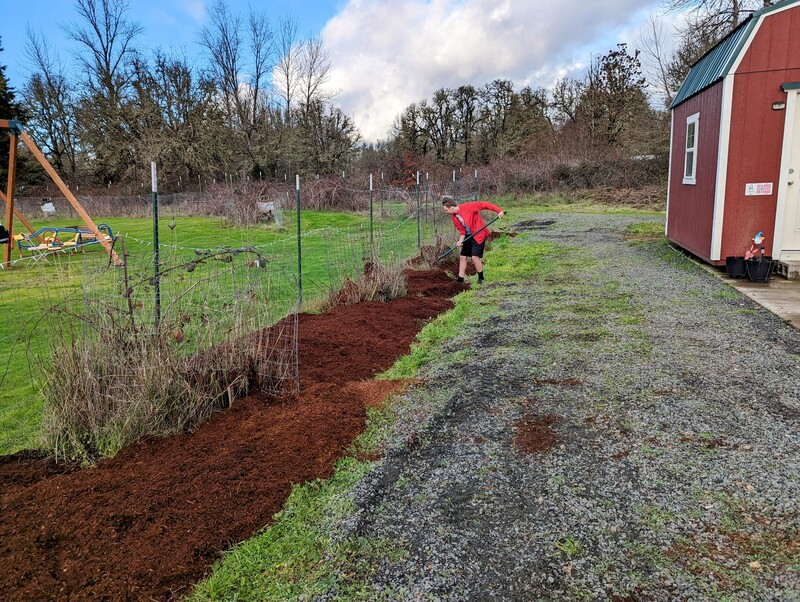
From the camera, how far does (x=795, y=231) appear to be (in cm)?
823

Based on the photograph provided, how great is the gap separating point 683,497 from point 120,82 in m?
36.1

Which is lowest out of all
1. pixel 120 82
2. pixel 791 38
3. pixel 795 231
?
pixel 795 231

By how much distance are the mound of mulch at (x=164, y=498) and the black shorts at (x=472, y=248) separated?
4.66 metres

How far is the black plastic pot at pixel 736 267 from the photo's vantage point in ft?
26.9

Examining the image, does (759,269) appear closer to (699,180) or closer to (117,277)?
(699,180)

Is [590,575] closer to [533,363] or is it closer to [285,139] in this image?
[533,363]

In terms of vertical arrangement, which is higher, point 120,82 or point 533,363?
point 120,82

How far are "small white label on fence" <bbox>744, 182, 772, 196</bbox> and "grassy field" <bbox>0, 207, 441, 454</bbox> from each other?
5137 millimetres

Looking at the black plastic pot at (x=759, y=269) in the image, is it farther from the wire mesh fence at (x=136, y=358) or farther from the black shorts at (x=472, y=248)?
the wire mesh fence at (x=136, y=358)

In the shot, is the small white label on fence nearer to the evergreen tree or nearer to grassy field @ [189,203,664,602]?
grassy field @ [189,203,664,602]

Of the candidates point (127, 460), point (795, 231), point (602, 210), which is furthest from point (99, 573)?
point (602, 210)

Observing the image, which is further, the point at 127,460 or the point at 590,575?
the point at 127,460

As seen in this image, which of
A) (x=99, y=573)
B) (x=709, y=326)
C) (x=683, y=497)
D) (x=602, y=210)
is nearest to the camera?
(x=99, y=573)

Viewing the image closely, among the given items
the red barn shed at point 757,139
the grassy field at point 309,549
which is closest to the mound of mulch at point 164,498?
the grassy field at point 309,549
